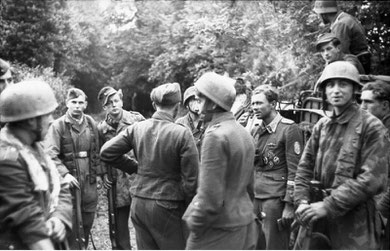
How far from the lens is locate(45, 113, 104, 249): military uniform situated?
23.5 feet

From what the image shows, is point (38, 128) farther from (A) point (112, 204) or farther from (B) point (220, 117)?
(A) point (112, 204)

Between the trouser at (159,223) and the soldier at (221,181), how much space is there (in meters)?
1.05

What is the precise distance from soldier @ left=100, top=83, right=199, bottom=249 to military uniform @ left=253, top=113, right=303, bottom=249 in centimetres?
110

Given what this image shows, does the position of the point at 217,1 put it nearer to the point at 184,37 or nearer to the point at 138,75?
the point at 184,37

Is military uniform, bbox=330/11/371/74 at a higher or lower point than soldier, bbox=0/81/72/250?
higher

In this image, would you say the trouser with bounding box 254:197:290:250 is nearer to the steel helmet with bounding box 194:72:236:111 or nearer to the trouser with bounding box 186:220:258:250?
the trouser with bounding box 186:220:258:250

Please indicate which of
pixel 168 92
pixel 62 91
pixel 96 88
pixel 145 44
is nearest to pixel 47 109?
pixel 168 92

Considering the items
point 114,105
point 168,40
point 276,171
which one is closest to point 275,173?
point 276,171

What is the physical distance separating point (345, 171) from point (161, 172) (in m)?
2.01

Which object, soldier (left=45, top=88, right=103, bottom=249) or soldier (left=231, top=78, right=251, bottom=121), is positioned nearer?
soldier (left=45, top=88, right=103, bottom=249)

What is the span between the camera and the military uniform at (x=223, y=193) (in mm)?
4250

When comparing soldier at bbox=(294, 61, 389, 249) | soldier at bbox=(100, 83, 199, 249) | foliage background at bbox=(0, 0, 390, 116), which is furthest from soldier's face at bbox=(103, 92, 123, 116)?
foliage background at bbox=(0, 0, 390, 116)

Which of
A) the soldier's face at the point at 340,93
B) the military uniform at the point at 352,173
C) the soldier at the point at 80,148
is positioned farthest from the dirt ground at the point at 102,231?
the soldier's face at the point at 340,93

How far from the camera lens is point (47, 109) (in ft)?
12.8
